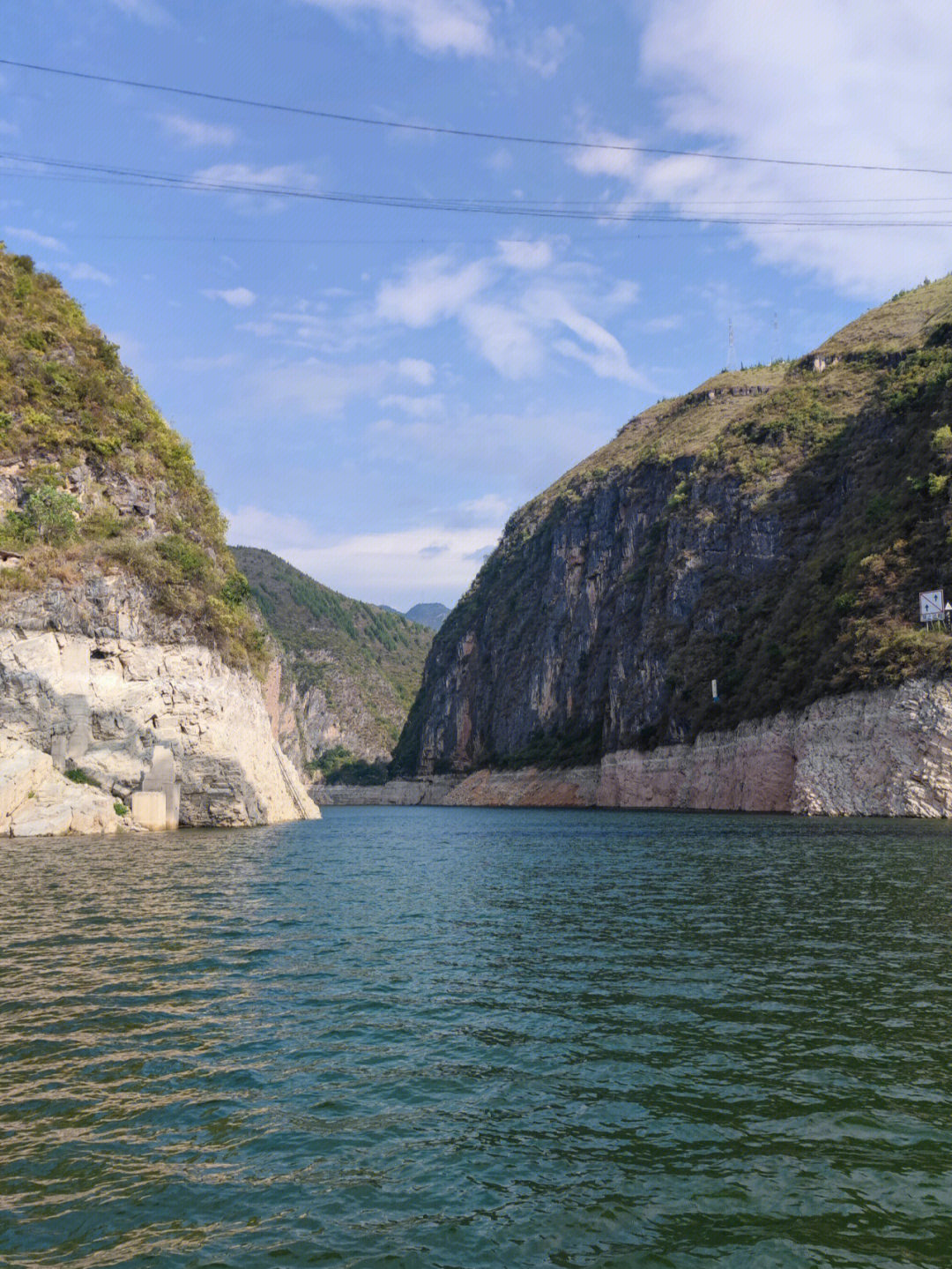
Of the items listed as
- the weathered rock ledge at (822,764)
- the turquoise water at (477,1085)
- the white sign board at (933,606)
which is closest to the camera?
the turquoise water at (477,1085)

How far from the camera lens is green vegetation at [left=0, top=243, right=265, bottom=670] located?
4250cm

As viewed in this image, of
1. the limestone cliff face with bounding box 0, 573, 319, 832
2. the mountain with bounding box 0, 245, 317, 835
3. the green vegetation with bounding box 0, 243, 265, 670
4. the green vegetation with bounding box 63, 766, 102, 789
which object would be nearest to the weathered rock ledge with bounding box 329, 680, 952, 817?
the mountain with bounding box 0, 245, 317, 835

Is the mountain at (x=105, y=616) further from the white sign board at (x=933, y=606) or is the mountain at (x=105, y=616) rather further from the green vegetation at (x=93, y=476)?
the white sign board at (x=933, y=606)

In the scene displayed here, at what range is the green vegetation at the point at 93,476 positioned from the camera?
1673 inches

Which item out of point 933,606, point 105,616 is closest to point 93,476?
point 105,616

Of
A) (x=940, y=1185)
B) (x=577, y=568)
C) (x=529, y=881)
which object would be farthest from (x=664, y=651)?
(x=940, y=1185)

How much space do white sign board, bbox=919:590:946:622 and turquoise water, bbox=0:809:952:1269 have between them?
31.3 metres

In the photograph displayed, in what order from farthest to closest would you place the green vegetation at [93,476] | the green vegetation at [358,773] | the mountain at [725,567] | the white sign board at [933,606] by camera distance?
the green vegetation at [358,773] < the mountain at [725,567] < the white sign board at [933,606] < the green vegetation at [93,476]

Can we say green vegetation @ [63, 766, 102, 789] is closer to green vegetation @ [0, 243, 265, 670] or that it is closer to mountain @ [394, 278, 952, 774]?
green vegetation @ [0, 243, 265, 670]

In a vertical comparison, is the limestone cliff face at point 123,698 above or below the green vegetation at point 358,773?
above

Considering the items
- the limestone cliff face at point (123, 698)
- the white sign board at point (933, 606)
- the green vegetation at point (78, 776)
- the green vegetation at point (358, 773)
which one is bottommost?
the green vegetation at point (358, 773)

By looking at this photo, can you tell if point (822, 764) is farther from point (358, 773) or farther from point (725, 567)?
point (358, 773)

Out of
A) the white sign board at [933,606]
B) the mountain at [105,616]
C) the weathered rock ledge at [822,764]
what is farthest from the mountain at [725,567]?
the mountain at [105,616]

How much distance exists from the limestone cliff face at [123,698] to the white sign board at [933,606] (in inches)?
1376
